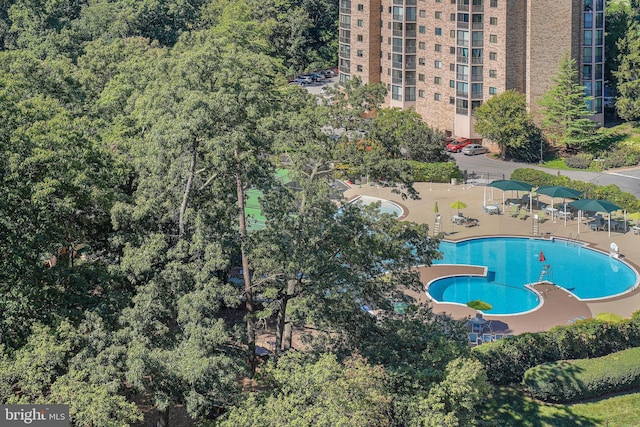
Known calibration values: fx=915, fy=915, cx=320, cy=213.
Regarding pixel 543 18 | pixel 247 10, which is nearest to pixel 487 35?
pixel 543 18

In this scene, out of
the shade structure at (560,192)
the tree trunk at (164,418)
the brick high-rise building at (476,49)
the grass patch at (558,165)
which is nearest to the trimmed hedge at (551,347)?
the tree trunk at (164,418)

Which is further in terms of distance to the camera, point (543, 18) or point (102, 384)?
point (543, 18)

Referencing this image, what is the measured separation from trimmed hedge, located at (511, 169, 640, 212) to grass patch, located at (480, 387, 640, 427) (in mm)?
21156

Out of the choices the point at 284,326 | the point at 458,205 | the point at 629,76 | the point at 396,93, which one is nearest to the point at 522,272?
the point at 458,205

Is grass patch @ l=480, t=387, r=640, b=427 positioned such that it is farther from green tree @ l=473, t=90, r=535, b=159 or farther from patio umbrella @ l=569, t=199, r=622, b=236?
green tree @ l=473, t=90, r=535, b=159

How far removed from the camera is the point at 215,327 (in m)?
26.5

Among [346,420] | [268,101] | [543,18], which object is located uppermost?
[543,18]

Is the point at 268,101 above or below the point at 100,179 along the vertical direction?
above

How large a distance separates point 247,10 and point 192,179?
7095 cm

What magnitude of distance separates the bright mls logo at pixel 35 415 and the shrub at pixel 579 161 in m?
48.1

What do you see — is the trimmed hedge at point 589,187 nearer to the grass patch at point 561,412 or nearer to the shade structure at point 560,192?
the shade structure at point 560,192

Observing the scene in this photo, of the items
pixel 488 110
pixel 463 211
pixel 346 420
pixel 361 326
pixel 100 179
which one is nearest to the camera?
pixel 346 420

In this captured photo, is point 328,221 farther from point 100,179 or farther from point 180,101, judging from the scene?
point 100,179

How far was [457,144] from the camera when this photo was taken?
2766 inches
